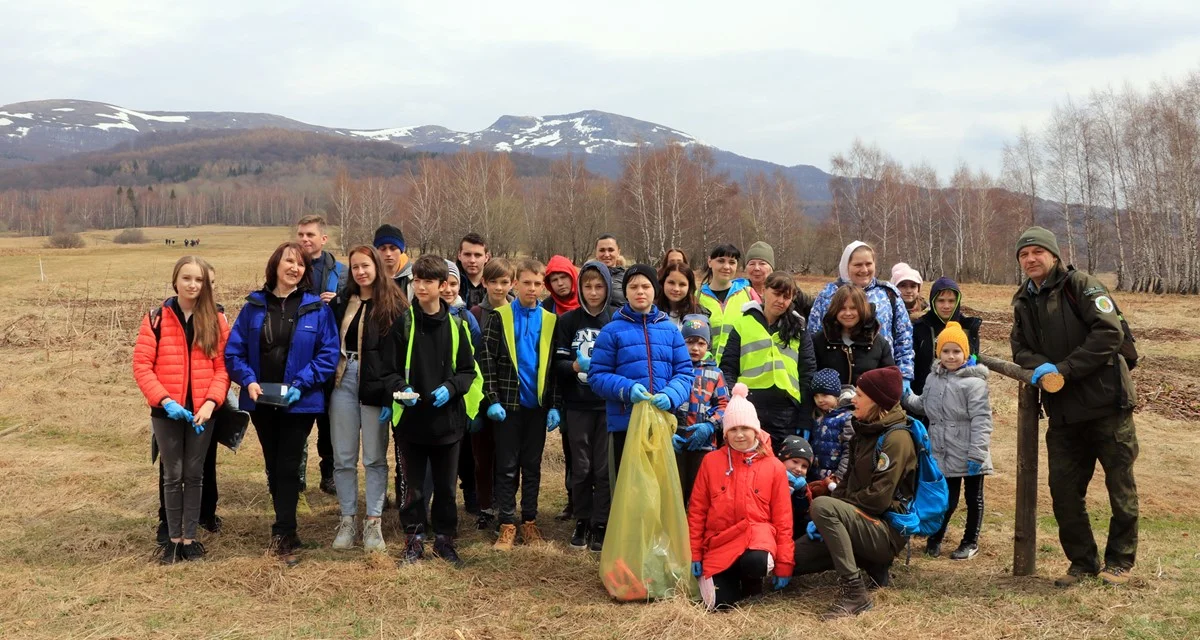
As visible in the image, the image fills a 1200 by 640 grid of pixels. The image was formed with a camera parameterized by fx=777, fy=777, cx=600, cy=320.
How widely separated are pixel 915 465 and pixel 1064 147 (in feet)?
148

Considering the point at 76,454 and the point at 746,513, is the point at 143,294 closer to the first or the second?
the point at 76,454

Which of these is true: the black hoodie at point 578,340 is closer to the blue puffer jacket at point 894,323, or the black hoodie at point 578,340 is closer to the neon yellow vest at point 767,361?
the neon yellow vest at point 767,361

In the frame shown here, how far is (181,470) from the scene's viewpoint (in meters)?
5.23

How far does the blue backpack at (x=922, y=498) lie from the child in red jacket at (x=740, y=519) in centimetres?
63

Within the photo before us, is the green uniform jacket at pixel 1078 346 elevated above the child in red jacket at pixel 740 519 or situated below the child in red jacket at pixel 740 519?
A: above

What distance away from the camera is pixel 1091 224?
43500 millimetres

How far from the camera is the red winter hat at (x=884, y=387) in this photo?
4398 millimetres

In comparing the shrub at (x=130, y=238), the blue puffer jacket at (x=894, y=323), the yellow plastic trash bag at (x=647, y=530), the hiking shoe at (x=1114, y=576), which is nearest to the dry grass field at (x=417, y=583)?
the hiking shoe at (x=1114, y=576)

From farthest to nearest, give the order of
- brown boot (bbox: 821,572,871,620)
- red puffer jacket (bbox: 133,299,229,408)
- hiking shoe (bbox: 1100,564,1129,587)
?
red puffer jacket (bbox: 133,299,229,408) → hiking shoe (bbox: 1100,564,1129,587) → brown boot (bbox: 821,572,871,620)

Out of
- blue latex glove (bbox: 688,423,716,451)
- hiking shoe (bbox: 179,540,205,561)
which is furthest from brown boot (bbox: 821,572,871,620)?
hiking shoe (bbox: 179,540,205,561)

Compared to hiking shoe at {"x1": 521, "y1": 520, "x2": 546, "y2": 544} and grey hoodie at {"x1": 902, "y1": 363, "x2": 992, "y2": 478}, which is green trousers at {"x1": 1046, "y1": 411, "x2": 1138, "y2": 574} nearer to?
grey hoodie at {"x1": 902, "y1": 363, "x2": 992, "y2": 478}

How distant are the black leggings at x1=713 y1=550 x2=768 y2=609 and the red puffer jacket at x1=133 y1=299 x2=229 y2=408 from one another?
3.48m

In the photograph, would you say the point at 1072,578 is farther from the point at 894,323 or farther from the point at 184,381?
the point at 184,381

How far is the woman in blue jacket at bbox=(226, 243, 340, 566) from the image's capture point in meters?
5.13
